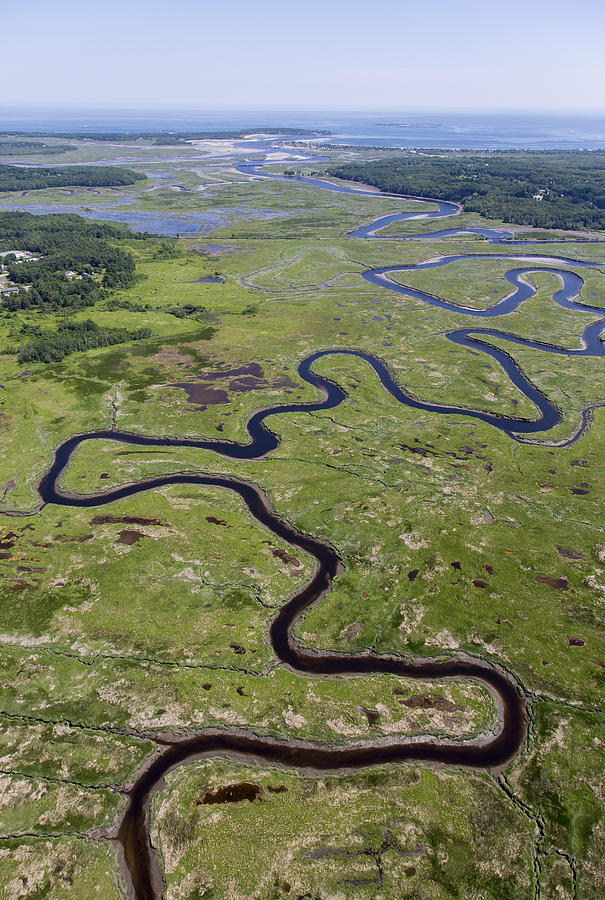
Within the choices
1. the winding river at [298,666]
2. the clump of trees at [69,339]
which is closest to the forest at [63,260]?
the clump of trees at [69,339]

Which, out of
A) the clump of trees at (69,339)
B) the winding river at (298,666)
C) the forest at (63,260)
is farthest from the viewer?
the forest at (63,260)

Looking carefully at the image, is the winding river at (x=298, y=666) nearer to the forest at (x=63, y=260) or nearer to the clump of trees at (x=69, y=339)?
the clump of trees at (x=69, y=339)

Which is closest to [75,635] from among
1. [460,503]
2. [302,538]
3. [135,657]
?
[135,657]

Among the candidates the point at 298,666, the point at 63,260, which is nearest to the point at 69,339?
the point at 63,260

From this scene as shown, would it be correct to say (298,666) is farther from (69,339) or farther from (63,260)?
(63,260)

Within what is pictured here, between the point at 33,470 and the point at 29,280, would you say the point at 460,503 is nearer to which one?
the point at 33,470
